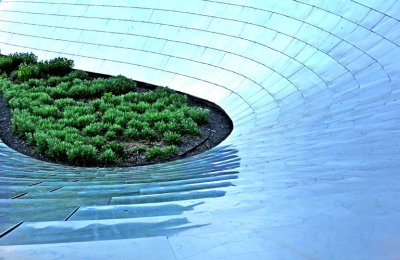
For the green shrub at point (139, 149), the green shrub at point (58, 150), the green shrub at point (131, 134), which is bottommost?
the green shrub at point (58, 150)

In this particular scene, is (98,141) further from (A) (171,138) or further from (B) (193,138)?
(B) (193,138)

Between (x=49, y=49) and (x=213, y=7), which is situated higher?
(x=213, y=7)

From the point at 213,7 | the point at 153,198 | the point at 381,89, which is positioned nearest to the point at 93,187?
the point at 153,198

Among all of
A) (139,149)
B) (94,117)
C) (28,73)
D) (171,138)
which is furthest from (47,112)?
(28,73)

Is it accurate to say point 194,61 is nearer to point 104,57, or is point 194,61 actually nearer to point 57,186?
point 104,57

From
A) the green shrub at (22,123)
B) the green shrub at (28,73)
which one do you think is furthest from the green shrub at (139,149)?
the green shrub at (28,73)

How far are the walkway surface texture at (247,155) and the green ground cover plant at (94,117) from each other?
0.57m

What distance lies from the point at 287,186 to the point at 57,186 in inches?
78.7

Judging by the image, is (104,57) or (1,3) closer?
(104,57)

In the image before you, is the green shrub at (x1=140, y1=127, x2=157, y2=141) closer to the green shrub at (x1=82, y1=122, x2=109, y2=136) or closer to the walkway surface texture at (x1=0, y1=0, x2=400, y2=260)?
the green shrub at (x1=82, y1=122, x2=109, y2=136)

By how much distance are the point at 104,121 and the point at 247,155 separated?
3976 mm

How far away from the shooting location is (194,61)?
9.32 m

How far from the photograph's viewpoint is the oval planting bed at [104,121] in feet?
22.8

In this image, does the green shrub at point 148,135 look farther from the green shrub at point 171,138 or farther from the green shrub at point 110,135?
the green shrub at point 110,135
